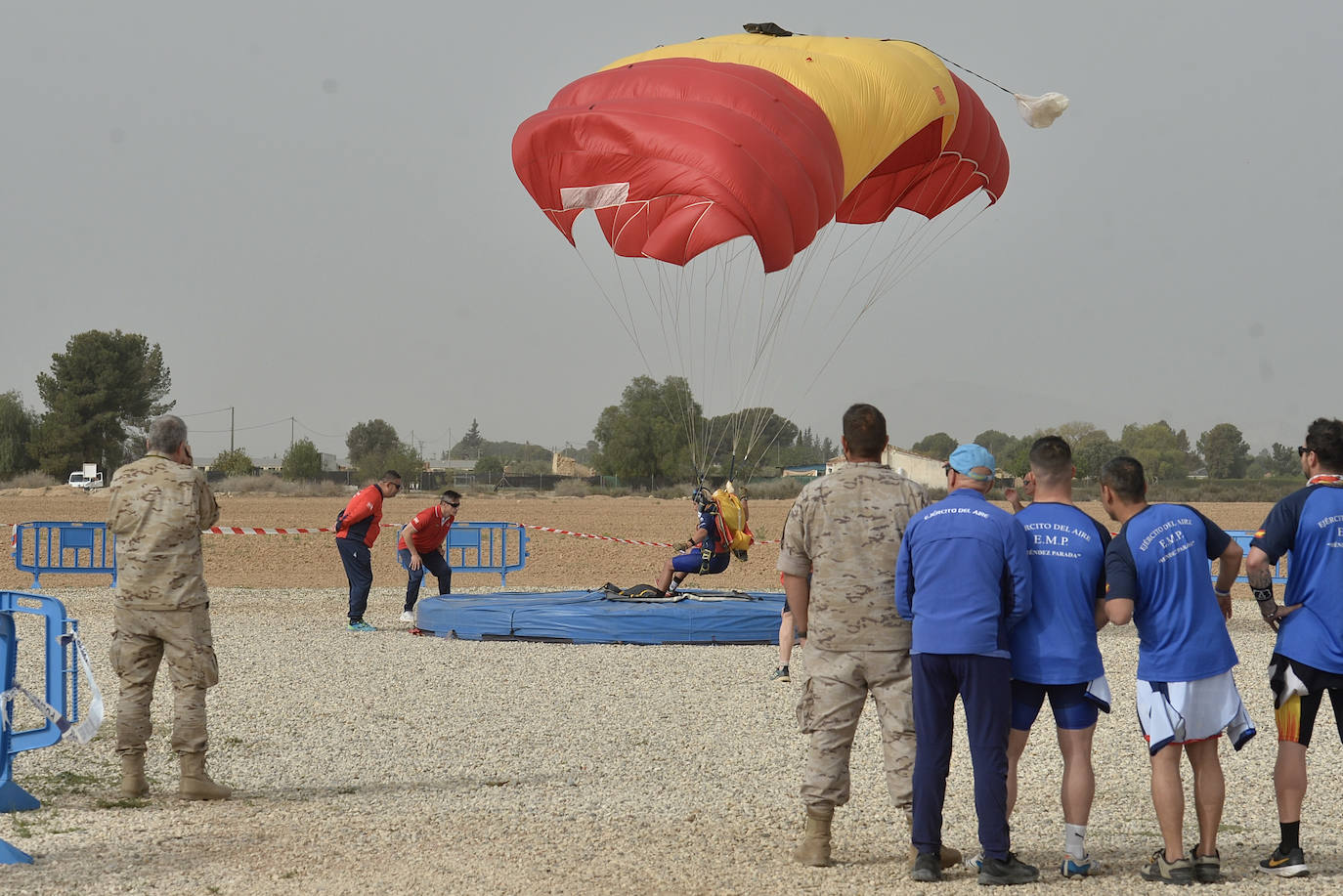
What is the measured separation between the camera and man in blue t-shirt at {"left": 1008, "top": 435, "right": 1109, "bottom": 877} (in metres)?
4.35

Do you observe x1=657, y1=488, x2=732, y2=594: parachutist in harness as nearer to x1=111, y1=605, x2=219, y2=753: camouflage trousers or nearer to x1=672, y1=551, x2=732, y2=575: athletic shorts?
x1=672, y1=551, x2=732, y2=575: athletic shorts

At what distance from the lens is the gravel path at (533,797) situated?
4504mm

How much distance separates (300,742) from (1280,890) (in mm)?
5122

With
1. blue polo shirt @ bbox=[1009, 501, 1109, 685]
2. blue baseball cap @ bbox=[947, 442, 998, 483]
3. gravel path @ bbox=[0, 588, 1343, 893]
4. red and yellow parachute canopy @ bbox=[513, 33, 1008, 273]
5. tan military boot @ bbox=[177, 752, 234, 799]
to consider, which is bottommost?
gravel path @ bbox=[0, 588, 1343, 893]

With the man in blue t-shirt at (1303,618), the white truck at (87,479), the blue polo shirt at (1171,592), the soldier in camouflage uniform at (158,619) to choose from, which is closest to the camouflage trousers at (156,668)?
the soldier in camouflage uniform at (158,619)

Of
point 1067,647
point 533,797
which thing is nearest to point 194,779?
point 533,797

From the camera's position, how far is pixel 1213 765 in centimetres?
436

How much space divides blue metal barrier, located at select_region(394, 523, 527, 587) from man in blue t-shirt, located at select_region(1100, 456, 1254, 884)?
12.1m

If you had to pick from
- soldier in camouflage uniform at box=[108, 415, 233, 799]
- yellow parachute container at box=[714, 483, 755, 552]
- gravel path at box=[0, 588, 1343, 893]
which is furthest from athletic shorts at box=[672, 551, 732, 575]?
soldier in camouflage uniform at box=[108, 415, 233, 799]

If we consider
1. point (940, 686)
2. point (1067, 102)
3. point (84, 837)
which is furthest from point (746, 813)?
point (1067, 102)

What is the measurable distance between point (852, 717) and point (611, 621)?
678 cm

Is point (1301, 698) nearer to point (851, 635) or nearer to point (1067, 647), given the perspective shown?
point (1067, 647)

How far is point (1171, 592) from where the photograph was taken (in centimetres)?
435

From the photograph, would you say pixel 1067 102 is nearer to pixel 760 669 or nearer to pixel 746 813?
pixel 760 669
